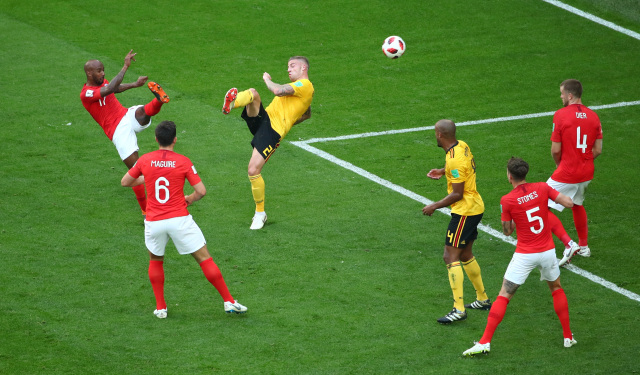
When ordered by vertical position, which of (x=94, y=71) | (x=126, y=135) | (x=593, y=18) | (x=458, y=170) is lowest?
(x=126, y=135)

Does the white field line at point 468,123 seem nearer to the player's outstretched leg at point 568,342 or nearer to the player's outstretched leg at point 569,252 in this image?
the player's outstretched leg at point 569,252

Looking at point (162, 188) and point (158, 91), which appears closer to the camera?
point (162, 188)

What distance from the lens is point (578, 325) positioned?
8.53 metres

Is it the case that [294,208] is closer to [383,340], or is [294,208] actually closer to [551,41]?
[383,340]

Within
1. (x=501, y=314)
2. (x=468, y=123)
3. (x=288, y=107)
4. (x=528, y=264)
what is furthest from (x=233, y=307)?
(x=468, y=123)

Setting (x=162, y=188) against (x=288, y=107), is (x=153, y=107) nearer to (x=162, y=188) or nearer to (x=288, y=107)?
(x=288, y=107)

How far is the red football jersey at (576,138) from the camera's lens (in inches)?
393

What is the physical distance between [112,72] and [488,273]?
10240 mm

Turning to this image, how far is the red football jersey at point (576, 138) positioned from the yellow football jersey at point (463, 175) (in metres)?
2.07

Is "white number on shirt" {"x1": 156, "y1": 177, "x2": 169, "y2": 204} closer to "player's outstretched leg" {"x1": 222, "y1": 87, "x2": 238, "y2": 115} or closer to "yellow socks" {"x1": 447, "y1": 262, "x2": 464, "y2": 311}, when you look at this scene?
"player's outstretched leg" {"x1": 222, "y1": 87, "x2": 238, "y2": 115}

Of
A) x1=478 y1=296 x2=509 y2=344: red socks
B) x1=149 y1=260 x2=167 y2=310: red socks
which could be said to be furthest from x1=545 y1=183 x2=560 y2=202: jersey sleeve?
x1=149 y1=260 x2=167 y2=310: red socks

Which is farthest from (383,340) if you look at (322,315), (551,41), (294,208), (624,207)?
(551,41)

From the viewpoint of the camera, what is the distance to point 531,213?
7.75m

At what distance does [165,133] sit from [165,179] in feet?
1.65
